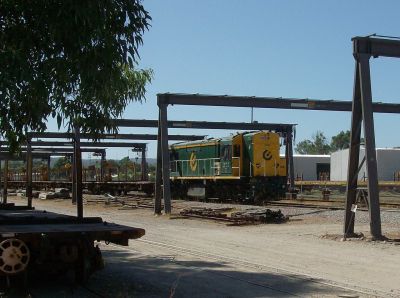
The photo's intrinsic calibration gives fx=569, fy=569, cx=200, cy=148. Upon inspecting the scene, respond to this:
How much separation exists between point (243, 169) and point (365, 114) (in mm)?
16419

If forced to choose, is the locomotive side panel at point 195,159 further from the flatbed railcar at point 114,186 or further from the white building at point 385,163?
the white building at point 385,163

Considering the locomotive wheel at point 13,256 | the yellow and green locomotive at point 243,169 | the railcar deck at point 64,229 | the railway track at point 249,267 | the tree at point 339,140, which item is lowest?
the railway track at point 249,267

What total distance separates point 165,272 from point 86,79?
3882mm

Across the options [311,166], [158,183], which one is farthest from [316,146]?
[158,183]

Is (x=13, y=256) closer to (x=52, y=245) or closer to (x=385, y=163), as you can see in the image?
(x=52, y=245)

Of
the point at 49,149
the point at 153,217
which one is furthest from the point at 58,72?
the point at 49,149

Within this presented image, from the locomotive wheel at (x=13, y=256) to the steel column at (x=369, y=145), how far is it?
30.5 ft

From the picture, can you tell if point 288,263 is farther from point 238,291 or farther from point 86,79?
point 86,79

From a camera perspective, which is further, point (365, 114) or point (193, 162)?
point (193, 162)

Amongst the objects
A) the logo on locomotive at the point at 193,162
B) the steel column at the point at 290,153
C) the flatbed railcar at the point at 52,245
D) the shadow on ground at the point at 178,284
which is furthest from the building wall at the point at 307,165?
the flatbed railcar at the point at 52,245

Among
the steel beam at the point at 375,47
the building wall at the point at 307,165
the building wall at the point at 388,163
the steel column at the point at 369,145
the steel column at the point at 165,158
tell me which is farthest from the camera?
the building wall at the point at 307,165

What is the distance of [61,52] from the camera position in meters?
7.25

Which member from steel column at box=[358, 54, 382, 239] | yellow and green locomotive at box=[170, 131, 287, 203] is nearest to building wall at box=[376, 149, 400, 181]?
yellow and green locomotive at box=[170, 131, 287, 203]

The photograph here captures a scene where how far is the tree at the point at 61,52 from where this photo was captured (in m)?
6.69
